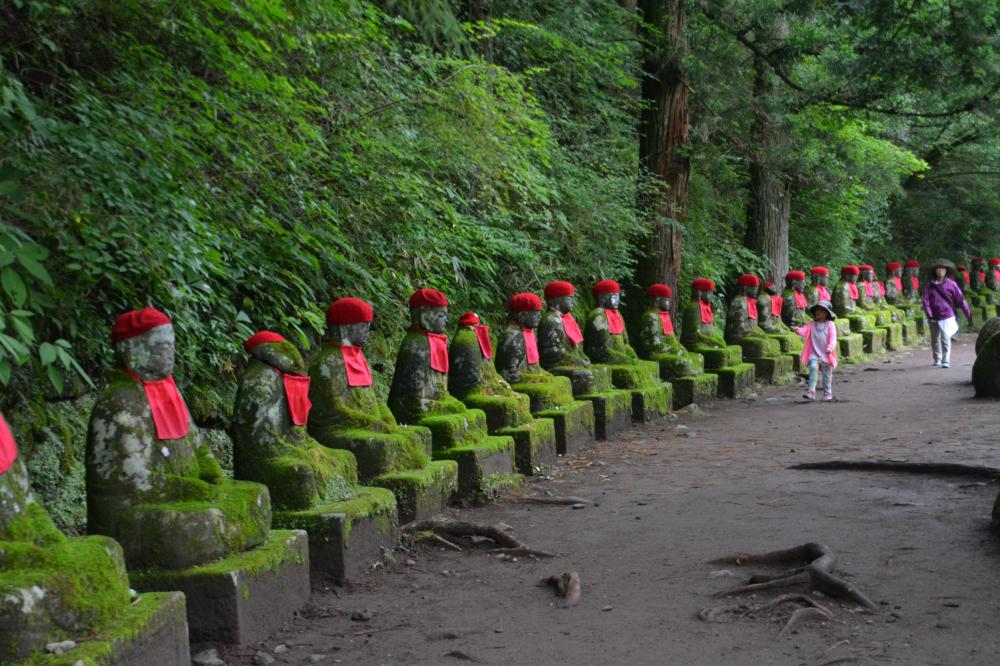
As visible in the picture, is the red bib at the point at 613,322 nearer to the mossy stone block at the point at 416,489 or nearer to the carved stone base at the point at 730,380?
the carved stone base at the point at 730,380

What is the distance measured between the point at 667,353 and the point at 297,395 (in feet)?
26.2

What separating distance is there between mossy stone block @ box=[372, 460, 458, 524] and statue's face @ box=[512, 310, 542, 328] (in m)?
3.06

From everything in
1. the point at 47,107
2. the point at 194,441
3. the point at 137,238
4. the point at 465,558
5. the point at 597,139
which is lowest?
the point at 465,558

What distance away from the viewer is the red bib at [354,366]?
22.6 feet

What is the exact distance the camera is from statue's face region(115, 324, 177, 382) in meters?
4.84

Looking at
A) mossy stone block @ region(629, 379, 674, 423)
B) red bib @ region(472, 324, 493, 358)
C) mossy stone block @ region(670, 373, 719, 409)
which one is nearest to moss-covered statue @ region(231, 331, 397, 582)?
red bib @ region(472, 324, 493, 358)

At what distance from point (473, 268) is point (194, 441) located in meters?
7.34

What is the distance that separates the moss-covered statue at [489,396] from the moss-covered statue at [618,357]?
9.27 ft

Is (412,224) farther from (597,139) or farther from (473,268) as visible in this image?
(597,139)

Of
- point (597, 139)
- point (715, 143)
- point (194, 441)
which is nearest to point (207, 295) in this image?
point (194, 441)

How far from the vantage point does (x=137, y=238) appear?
598cm

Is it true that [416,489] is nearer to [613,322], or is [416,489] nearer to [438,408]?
[438,408]

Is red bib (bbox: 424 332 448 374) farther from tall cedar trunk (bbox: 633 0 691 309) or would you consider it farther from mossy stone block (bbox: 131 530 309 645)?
tall cedar trunk (bbox: 633 0 691 309)

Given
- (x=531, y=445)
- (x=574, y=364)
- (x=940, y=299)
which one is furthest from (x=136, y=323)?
(x=940, y=299)
